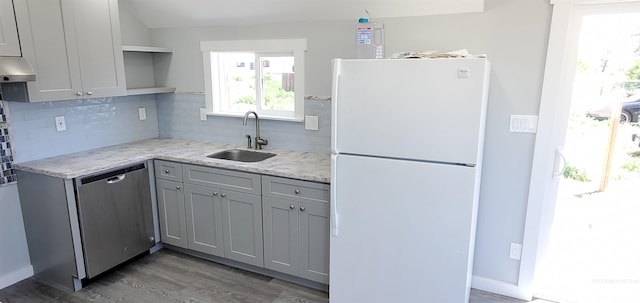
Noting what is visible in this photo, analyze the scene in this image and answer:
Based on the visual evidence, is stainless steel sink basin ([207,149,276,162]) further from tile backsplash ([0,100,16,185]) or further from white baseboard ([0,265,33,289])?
white baseboard ([0,265,33,289])

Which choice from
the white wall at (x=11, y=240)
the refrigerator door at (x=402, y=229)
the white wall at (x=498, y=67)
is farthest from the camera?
the white wall at (x=11, y=240)

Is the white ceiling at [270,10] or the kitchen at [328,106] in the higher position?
→ the white ceiling at [270,10]

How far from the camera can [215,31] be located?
11.1ft

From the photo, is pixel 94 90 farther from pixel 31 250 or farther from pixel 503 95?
pixel 503 95

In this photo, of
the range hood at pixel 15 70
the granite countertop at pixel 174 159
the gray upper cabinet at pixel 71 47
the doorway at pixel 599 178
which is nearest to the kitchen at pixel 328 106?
the granite countertop at pixel 174 159

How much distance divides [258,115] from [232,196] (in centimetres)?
83

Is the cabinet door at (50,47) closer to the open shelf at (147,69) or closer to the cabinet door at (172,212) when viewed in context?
the open shelf at (147,69)

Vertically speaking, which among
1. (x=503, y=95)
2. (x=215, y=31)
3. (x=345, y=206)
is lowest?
(x=345, y=206)

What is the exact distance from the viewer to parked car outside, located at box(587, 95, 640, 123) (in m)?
2.31

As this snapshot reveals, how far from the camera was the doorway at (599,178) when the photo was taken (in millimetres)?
2291

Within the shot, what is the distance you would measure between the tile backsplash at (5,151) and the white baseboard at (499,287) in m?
3.35

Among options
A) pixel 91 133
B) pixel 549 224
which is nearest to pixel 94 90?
pixel 91 133

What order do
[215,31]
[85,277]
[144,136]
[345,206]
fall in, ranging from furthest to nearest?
[144,136] → [215,31] → [85,277] → [345,206]

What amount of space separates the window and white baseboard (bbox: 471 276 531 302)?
178 cm
